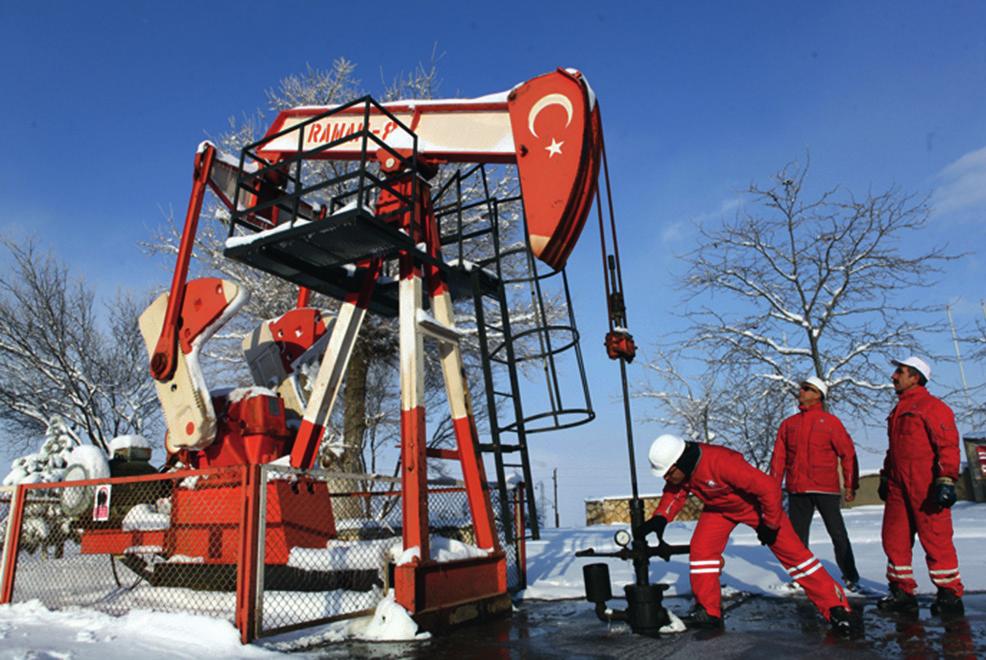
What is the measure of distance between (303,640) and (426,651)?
95 cm

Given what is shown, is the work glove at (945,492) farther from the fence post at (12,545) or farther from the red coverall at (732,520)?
the fence post at (12,545)

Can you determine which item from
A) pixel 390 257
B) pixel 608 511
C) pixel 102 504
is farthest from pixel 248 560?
pixel 608 511

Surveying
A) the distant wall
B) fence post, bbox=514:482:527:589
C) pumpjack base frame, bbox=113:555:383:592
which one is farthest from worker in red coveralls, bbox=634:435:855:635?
the distant wall

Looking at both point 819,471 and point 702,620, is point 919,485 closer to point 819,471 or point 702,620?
point 819,471

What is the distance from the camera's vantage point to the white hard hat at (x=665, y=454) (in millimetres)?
5223

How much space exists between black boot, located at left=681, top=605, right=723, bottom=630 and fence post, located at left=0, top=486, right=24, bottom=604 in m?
6.17

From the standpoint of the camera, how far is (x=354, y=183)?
16.3 metres

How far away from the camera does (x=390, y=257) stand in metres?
6.91

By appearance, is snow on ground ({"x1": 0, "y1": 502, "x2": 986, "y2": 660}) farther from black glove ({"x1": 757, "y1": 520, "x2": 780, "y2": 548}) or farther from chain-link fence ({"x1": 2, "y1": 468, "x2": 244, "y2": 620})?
black glove ({"x1": 757, "y1": 520, "x2": 780, "y2": 548})

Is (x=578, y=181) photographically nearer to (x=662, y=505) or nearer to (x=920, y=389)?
(x=662, y=505)

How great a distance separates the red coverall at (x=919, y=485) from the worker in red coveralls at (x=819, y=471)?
0.55 meters

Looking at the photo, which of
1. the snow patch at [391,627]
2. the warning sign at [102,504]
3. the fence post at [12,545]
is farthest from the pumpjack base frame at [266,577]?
the snow patch at [391,627]

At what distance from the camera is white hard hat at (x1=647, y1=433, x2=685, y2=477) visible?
5223 millimetres

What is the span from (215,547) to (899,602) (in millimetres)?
5867
